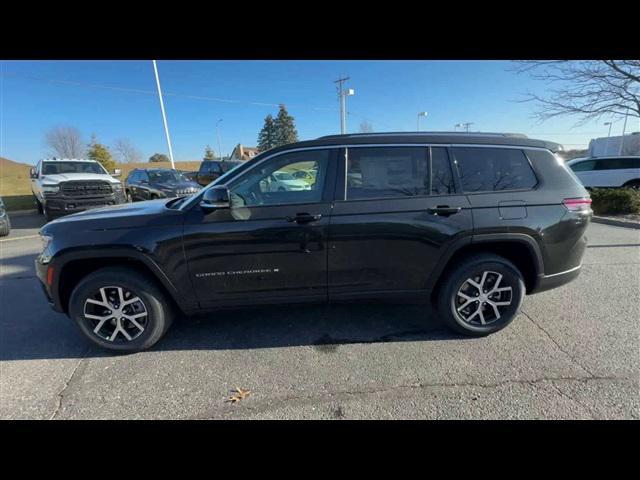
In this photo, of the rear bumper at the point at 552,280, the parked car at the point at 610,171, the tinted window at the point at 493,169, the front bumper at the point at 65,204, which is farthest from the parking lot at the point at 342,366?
the parked car at the point at 610,171

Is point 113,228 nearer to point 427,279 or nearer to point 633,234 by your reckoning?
point 427,279

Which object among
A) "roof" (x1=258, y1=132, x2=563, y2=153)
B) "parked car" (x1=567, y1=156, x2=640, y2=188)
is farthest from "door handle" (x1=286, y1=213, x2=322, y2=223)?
"parked car" (x1=567, y1=156, x2=640, y2=188)

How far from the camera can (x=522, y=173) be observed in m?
2.83

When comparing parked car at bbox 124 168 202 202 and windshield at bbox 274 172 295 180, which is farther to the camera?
parked car at bbox 124 168 202 202

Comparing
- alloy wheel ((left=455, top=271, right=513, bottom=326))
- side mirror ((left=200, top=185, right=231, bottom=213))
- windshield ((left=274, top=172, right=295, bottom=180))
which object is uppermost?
windshield ((left=274, top=172, right=295, bottom=180))

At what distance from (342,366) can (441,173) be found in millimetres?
1957

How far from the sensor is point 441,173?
2764mm

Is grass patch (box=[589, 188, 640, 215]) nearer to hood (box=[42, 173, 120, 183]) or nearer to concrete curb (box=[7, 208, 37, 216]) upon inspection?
hood (box=[42, 173, 120, 183])

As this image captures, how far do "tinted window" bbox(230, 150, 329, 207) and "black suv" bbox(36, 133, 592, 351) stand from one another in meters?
0.01

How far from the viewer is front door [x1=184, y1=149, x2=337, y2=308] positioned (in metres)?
2.61

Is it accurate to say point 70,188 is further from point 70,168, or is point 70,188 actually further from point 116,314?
point 116,314

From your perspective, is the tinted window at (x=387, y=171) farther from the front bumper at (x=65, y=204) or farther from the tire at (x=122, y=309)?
the front bumper at (x=65, y=204)

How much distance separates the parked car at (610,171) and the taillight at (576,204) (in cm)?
1173
